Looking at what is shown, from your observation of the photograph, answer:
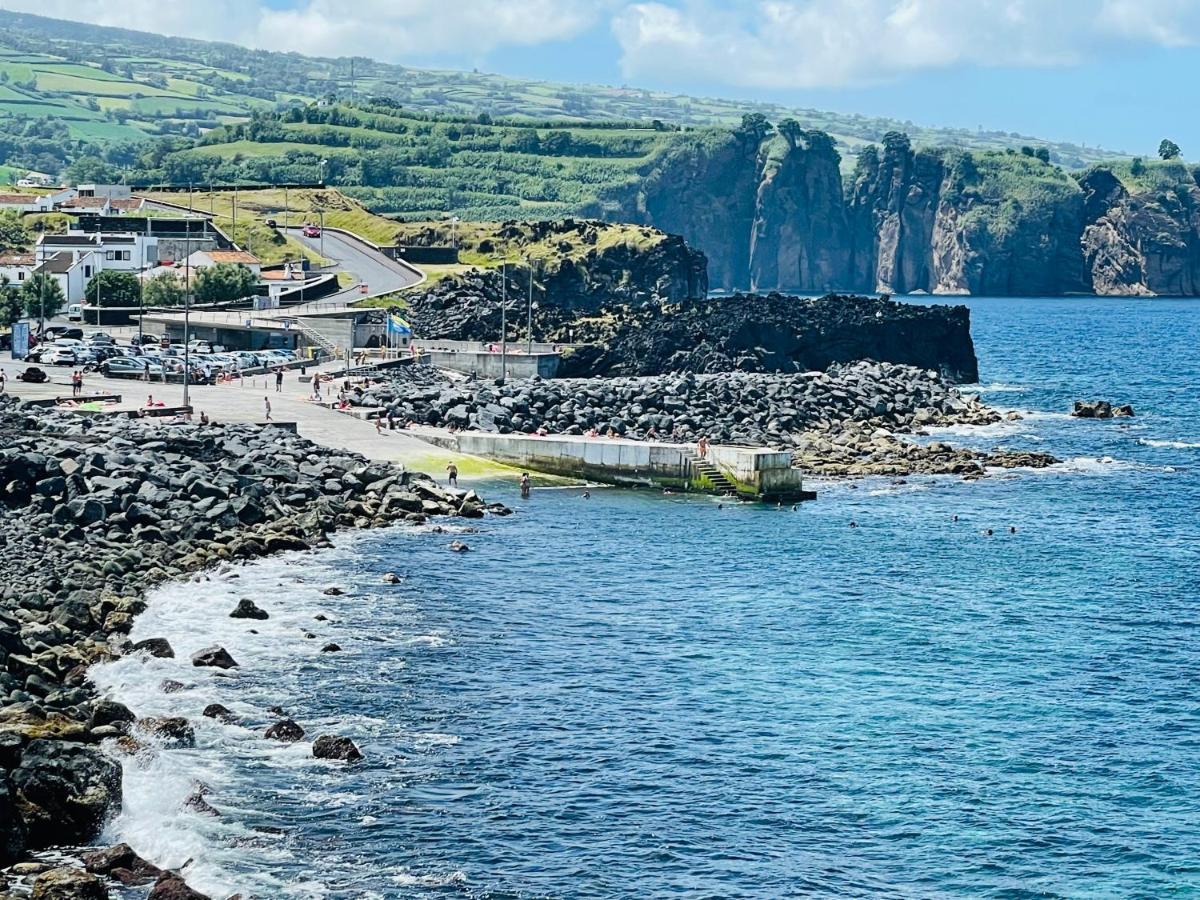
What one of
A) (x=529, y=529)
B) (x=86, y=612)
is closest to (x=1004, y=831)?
(x=86, y=612)

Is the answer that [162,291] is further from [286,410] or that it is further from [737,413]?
[737,413]

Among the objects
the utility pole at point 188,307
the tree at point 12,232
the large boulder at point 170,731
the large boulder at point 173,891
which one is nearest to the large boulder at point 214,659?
the large boulder at point 170,731

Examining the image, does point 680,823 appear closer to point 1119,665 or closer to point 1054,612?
point 1119,665

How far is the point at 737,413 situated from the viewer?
329 ft

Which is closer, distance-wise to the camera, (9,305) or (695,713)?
(695,713)

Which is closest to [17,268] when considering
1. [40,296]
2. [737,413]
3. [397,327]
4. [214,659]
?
[40,296]

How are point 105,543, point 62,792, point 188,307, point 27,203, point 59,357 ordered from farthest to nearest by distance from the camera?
point 27,203, point 59,357, point 188,307, point 105,543, point 62,792

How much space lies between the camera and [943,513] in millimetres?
77000

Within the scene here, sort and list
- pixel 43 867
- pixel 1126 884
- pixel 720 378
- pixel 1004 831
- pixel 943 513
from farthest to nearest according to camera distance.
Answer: pixel 720 378, pixel 943 513, pixel 1004 831, pixel 1126 884, pixel 43 867

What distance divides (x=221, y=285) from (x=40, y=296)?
2006 centimetres

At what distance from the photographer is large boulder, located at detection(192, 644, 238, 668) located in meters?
45.5

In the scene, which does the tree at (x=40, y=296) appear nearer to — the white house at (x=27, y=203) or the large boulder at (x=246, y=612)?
the white house at (x=27, y=203)

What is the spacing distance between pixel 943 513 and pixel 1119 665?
2681 centimetres

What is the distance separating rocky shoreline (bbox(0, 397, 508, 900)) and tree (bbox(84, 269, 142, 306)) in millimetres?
51244
